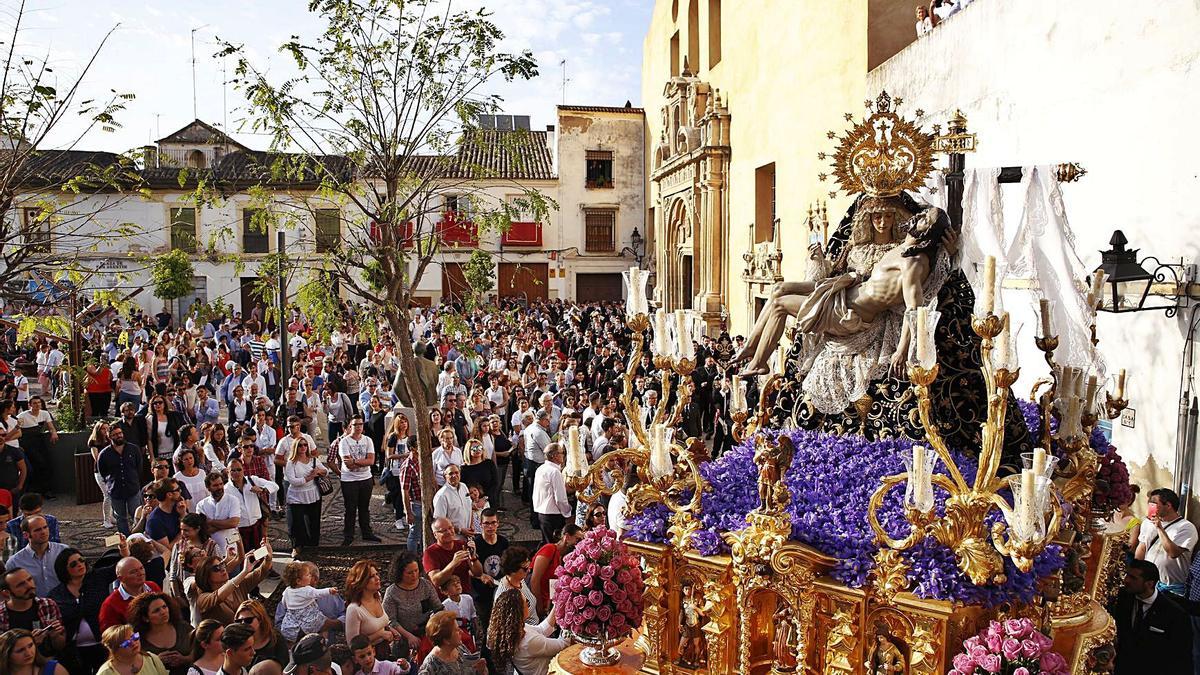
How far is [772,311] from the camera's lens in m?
5.79

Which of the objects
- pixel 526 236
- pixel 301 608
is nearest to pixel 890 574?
pixel 301 608

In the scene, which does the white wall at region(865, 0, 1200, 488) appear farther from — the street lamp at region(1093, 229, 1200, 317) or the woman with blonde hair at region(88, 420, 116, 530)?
the woman with blonde hair at region(88, 420, 116, 530)

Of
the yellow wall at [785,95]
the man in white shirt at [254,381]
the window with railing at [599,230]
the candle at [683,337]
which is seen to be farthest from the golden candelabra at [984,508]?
the window with railing at [599,230]

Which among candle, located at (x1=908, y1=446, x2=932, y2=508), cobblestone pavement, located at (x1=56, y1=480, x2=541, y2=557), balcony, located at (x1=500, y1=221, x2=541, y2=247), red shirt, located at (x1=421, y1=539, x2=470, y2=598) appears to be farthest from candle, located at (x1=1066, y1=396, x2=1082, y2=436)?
balcony, located at (x1=500, y1=221, x2=541, y2=247)

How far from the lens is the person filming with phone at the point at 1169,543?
277 inches

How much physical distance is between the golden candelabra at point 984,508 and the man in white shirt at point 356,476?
22.9ft

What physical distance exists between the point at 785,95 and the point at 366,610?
599 inches

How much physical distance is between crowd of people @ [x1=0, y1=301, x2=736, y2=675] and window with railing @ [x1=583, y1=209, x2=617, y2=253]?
65.9 feet

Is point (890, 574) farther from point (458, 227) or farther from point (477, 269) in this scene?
point (458, 227)

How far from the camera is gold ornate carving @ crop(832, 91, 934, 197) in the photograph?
213 inches

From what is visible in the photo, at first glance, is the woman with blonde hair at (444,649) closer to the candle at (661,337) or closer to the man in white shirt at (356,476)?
the candle at (661,337)

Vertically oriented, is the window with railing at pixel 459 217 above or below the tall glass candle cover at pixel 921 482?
above

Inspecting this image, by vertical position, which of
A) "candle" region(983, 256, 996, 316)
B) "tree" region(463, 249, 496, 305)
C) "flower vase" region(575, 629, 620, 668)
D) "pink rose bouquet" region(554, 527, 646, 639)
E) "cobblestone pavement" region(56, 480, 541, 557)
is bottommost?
"cobblestone pavement" region(56, 480, 541, 557)

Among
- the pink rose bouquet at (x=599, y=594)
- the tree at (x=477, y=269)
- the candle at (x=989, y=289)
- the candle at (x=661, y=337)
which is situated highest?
the tree at (x=477, y=269)
